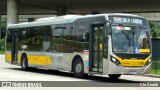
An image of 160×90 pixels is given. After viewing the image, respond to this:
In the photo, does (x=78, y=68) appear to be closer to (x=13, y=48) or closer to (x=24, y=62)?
(x=24, y=62)

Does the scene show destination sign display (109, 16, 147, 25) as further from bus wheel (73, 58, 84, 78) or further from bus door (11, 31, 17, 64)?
bus door (11, 31, 17, 64)

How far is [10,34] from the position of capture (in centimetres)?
2956

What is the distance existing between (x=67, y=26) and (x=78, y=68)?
2388 millimetres

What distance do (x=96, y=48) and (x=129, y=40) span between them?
1.54 m

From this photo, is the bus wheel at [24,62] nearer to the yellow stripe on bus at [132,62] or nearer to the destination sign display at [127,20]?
the destination sign display at [127,20]

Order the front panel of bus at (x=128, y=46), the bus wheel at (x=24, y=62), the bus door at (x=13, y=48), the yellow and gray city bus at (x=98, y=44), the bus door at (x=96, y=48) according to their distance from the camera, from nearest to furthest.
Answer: the front panel of bus at (x=128, y=46)
the yellow and gray city bus at (x=98, y=44)
the bus door at (x=96, y=48)
the bus wheel at (x=24, y=62)
the bus door at (x=13, y=48)

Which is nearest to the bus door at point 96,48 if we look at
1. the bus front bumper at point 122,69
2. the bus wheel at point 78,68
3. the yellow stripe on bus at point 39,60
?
the bus front bumper at point 122,69

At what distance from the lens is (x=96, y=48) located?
20.1 metres

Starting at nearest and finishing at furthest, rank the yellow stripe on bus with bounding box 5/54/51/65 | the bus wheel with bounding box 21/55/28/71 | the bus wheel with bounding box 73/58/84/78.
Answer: the bus wheel with bounding box 73/58/84/78 → the yellow stripe on bus with bounding box 5/54/51/65 → the bus wheel with bounding box 21/55/28/71

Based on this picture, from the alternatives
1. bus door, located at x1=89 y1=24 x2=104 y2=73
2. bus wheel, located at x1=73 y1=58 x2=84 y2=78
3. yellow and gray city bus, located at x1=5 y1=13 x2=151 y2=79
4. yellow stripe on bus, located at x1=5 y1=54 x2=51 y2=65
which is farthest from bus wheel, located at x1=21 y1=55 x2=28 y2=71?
bus door, located at x1=89 y1=24 x2=104 y2=73

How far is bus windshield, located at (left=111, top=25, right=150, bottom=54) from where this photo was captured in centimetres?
1938

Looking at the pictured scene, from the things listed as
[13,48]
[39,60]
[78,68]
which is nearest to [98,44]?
[78,68]

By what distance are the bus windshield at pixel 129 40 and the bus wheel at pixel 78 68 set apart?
2435 mm

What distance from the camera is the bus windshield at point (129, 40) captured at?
19.4 metres
